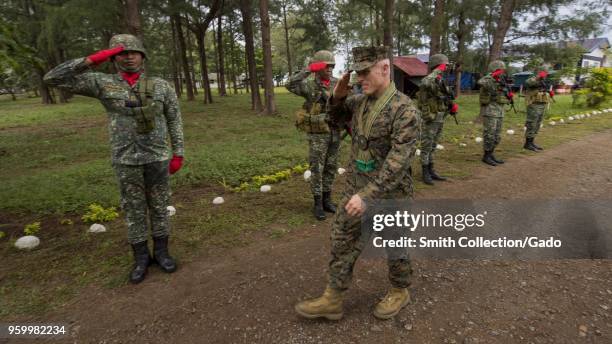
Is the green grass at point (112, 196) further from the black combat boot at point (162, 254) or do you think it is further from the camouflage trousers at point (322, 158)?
the camouflage trousers at point (322, 158)

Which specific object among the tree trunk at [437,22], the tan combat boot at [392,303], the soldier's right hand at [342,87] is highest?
the tree trunk at [437,22]

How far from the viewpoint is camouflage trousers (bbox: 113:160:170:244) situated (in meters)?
3.25

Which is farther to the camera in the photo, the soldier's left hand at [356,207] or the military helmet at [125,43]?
the military helmet at [125,43]

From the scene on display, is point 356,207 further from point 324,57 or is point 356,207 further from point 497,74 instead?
point 497,74

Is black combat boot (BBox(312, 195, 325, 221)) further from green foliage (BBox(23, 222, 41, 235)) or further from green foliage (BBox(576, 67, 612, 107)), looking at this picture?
green foliage (BBox(576, 67, 612, 107))

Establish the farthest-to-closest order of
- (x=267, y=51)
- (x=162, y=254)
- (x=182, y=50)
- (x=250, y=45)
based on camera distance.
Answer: (x=182, y=50), (x=250, y=45), (x=267, y=51), (x=162, y=254)

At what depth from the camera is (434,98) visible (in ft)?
20.6

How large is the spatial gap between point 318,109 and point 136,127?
2282 millimetres

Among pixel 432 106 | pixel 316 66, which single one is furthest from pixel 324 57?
pixel 432 106

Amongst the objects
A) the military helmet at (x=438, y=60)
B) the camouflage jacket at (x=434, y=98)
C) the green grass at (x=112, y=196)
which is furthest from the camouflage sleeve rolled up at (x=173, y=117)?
the military helmet at (x=438, y=60)

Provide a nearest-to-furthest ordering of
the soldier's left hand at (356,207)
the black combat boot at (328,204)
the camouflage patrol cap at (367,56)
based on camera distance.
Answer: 1. the soldier's left hand at (356,207)
2. the camouflage patrol cap at (367,56)
3. the black combat boot at (328,204)

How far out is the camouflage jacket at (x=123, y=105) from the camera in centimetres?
299

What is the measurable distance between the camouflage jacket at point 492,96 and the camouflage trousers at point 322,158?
4.48 meters

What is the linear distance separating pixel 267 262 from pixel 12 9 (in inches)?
1124
